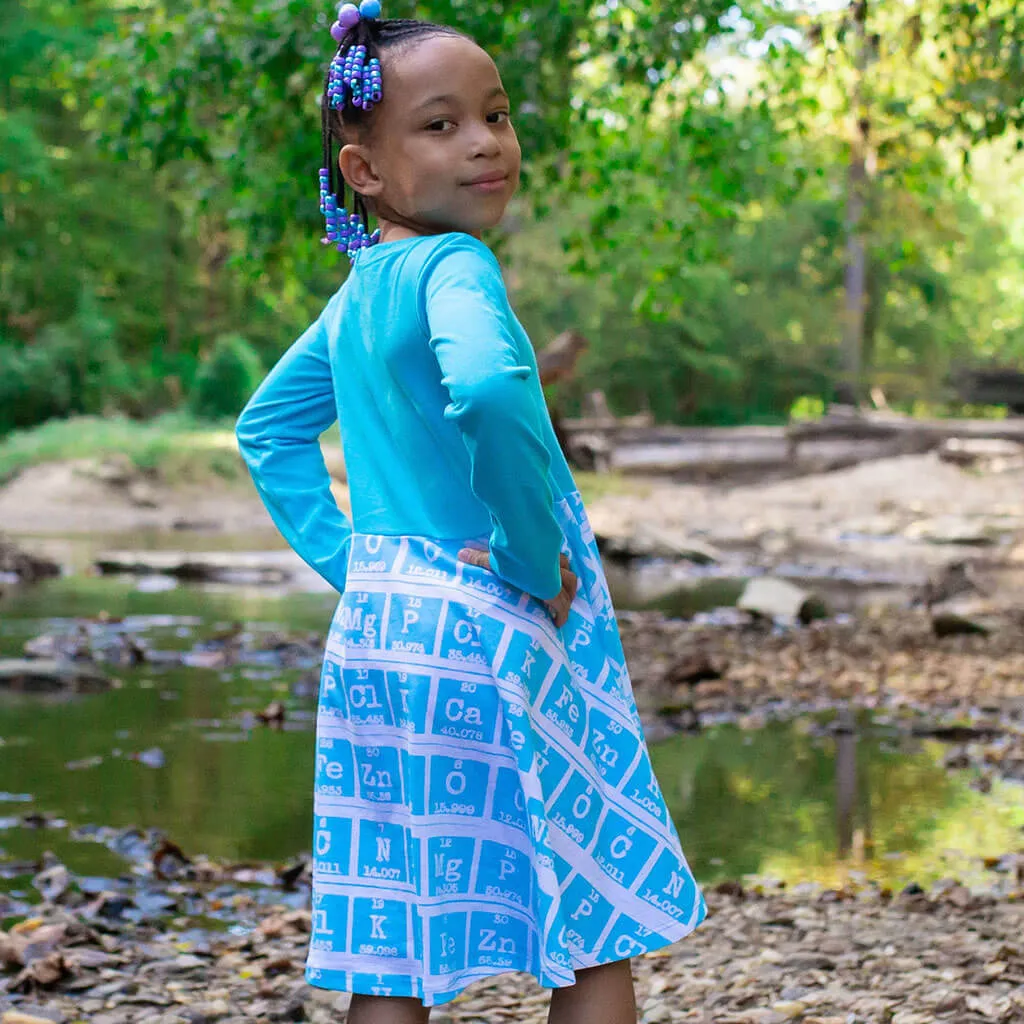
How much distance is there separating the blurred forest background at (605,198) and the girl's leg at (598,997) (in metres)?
5.53

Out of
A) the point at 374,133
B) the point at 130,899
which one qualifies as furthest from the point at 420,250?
the point at 130,899

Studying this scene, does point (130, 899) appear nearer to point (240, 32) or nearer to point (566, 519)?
point (566, 519)

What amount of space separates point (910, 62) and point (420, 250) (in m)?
7.90

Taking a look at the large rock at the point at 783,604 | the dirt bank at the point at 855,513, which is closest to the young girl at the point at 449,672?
the large rock at the point at 783,604

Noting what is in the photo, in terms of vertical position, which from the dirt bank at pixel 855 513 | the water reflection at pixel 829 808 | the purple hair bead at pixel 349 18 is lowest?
the dirt bank at pixel 855 513

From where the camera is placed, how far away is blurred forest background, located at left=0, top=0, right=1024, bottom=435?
30.1ft

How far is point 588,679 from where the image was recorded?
2365 mm

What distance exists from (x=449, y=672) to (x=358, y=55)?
0.91 metres

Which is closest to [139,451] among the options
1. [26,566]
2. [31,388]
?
[31,388]

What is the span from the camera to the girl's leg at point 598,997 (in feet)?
7.52

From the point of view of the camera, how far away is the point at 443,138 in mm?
2307

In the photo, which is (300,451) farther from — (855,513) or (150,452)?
(150,452)

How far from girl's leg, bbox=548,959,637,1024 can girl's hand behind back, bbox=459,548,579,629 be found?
0.51 metres

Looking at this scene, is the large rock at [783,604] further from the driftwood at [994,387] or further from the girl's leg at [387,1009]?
the driftwood at [994,387]
